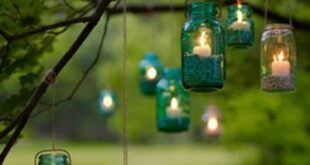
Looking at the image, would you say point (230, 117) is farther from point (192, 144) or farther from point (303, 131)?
point (192, 144)

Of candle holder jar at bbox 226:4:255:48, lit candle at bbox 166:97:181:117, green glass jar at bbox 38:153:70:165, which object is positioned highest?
candle holder jar at bbox 226:4:255:48

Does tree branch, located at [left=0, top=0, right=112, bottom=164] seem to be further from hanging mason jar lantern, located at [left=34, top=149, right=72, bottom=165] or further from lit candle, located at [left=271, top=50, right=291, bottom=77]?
lit candle, located at [left=271, top=50, right=291, bottom=77]

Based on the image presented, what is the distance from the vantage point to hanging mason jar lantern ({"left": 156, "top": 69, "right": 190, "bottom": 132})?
2932 mm

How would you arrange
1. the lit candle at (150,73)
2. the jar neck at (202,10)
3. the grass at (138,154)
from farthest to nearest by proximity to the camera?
the grass at (138,154) < the lit candle at (150,73) < the jar neck at (202,10)

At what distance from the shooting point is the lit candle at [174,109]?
2.94m

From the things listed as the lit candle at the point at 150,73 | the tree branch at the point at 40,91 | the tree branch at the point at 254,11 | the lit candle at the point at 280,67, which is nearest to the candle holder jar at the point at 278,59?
the lit candle at the point at 280,67

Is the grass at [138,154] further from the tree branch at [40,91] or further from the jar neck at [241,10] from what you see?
the tree branch at [40,91]

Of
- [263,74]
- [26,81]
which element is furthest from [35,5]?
[263,74]

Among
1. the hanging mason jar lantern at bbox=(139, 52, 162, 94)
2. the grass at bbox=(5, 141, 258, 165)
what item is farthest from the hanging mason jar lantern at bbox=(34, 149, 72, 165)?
the grass at bbox=(5, 141, 258, 165)

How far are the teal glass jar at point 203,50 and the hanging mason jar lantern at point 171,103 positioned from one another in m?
1.06

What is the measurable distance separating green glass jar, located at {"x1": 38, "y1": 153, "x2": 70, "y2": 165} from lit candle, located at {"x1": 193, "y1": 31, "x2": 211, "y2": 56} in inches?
15.0

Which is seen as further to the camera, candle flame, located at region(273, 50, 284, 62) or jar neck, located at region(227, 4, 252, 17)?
jar neck, located at region(227, 4, 252, 17)

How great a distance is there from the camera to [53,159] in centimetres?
180

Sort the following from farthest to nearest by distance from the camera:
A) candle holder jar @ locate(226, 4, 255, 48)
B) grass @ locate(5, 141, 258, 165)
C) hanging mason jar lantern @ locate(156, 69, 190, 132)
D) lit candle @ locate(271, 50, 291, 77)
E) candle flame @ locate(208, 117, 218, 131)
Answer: grass @ locate(5, 141, 258, 165) → candle flame @ locate(208, 117, 218, 131) → hanging mason jar lantern @ locate(156, 69, 190, 132) → candle holder jar @ locate(226, 4, 255, 48) → lit candle @ locate(271, 50, 291, 77)
